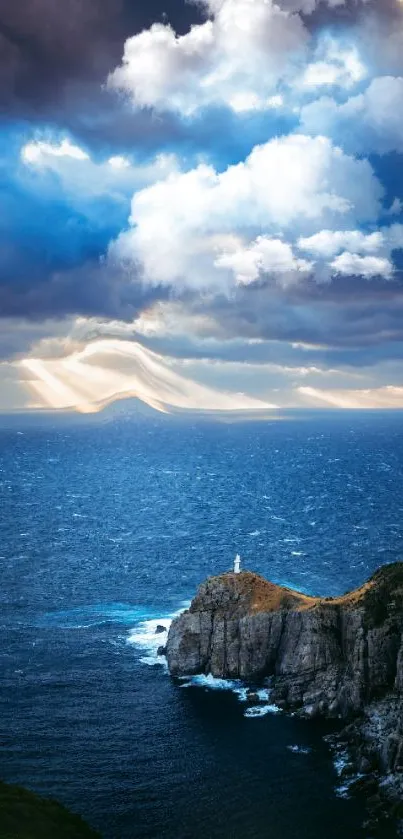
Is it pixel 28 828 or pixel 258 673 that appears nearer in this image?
pixel 28 828

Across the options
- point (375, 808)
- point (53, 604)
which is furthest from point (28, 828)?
point (53, 604)

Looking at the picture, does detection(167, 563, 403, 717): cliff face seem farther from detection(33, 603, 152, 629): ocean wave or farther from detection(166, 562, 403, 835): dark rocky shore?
detection(33, 603, 152, 629): ocean wave

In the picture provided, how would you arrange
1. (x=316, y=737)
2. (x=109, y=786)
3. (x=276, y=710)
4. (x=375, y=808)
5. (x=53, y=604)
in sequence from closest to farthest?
(x=375, y=808), (x=109, y=786), (x=316, y=737), (x=276, y=710), (x=53, y=604)

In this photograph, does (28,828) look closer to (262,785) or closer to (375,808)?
(262,785)

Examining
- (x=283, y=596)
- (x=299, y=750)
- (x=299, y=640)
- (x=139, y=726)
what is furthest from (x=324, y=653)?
(x=139, y=726)

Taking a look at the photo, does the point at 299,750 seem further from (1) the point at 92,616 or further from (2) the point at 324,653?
(1) the point at 92,616

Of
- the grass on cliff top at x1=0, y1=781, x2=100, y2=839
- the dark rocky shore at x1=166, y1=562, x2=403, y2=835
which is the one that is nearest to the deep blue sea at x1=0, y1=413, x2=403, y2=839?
the grass on cliff top at x1=0, y1=781, x2=100, y2=839
